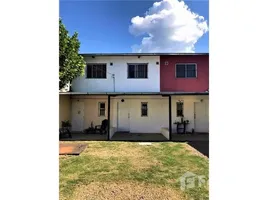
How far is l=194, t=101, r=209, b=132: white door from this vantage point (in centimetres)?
1411

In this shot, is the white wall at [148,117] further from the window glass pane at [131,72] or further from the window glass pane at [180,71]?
the window glass pane at [180,71]

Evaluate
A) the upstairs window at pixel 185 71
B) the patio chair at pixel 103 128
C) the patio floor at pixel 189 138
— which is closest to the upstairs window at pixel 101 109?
the patio chair at pixel 103 128

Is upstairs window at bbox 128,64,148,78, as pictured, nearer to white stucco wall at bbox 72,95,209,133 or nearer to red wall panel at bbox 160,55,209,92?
red wall panel at bbox 160,55,209,92

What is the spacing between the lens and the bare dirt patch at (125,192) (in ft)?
13.7

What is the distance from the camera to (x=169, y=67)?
13.9m

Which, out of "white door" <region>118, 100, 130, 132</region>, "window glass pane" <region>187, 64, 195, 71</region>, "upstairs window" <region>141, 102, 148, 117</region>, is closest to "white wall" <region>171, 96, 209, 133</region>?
"upstairs window" <region>141, 102, 148, 117</region>

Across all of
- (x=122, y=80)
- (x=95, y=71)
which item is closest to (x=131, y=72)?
(x=122, y=80)

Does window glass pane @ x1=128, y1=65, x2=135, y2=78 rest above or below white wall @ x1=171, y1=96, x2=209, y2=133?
above

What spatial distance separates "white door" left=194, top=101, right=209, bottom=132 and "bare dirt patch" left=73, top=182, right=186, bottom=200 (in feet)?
33.6

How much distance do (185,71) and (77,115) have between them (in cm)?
846

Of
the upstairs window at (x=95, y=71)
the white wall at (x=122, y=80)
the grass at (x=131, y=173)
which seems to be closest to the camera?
the grass at (x=131, y=173)

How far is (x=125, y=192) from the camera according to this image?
4430mm
